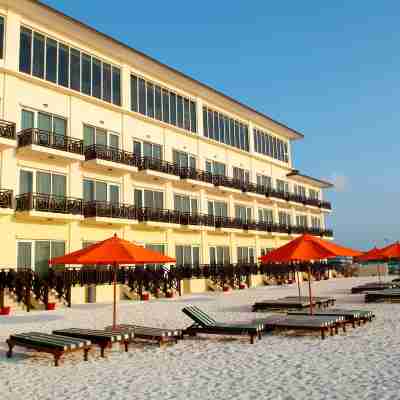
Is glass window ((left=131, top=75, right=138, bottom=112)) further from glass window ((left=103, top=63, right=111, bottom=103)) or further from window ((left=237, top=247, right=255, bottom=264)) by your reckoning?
window ((left=237, top=247, right=255, bottom=264))

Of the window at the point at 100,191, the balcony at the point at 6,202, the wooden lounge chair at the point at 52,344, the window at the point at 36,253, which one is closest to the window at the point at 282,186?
the window at the point at 100,191

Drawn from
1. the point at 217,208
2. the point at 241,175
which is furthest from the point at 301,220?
the point at 217,208

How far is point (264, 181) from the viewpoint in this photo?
151 feet

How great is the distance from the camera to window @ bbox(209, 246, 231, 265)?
37.2 m

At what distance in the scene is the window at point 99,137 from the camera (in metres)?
27.4

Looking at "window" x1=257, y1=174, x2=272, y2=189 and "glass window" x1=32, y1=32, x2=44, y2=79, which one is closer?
"glass window" x1=32, y1=32, x2=44, y2=79

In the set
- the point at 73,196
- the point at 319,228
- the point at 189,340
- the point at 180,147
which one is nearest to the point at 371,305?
the point at 189,340

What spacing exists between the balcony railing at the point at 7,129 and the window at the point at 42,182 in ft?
6.39

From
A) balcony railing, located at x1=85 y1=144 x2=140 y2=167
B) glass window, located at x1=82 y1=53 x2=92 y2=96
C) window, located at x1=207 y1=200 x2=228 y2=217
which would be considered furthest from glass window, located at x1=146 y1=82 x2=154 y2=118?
window, located at x1=207 y1=200 x2=228 y2=217

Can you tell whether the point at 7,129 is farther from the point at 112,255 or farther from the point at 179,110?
the point at 179,110

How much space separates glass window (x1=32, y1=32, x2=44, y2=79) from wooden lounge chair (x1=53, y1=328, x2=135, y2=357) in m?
17.2

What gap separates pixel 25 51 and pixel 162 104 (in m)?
11.2

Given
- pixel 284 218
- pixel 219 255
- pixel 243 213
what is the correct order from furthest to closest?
1. pixel 284 218
2. pixel 243 213
3. pixel 219 255

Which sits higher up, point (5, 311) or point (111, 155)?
point (111, 155)
